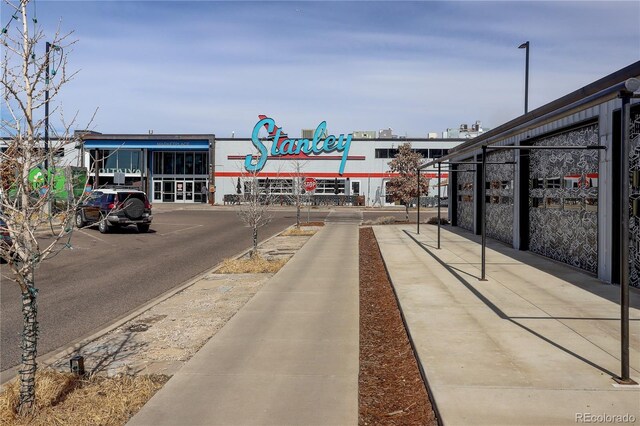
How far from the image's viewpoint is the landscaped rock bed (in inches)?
195

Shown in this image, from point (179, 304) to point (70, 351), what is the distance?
2.91 meters

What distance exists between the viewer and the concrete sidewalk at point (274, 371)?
15.8ft

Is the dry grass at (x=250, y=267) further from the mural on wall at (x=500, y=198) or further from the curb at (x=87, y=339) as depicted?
the mural on wall at (x=500, y=198)

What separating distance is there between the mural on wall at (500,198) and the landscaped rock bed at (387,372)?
31.8 feet

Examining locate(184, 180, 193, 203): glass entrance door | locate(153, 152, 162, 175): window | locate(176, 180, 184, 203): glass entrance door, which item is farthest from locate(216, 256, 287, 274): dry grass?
locate(153, 152, 162, 175): window

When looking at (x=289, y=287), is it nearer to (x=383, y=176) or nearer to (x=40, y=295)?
(x=40, y=295)

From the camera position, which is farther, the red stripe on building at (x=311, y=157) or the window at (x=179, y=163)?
the window at (x=179, y=163)

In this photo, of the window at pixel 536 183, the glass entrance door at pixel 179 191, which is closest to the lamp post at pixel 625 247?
the window at pixel 536 183

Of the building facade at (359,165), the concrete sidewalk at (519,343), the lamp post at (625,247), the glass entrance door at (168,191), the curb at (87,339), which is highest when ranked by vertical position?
the building facade at (359,165)

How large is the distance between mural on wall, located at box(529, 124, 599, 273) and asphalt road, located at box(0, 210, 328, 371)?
9.53m

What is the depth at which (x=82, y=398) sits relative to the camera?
17.1ft

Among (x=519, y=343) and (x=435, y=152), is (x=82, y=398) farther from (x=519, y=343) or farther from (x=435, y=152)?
(x=435, y=152)

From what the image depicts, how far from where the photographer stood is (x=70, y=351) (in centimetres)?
700

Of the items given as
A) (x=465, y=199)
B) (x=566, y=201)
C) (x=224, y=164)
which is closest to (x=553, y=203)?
(x=566, y=201)
